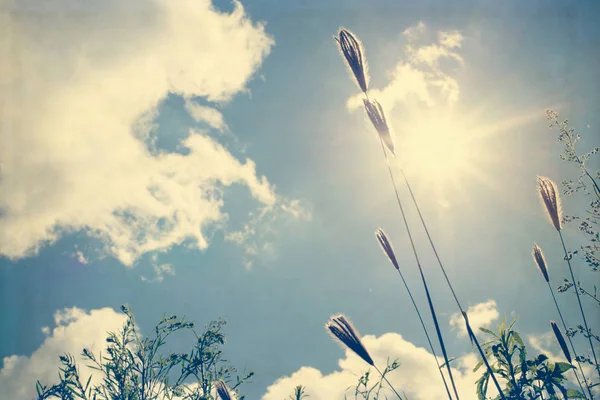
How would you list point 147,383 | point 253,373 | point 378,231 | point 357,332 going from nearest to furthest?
point 357,332
point 378,231
point 147,383
point 253,373

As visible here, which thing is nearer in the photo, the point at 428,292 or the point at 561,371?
the point at 428,292

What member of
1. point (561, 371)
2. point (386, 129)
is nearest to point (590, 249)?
point (561, 371)

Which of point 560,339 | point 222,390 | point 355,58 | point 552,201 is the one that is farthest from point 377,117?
point 560,339

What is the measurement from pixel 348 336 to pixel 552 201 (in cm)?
230

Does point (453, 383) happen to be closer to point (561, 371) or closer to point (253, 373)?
point (561, 371)

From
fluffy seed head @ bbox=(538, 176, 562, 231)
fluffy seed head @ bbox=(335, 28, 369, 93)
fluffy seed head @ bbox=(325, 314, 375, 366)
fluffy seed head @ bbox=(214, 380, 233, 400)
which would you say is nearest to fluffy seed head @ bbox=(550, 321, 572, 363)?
fluffy seed head @ bbox=(538, 176, 562, 231)

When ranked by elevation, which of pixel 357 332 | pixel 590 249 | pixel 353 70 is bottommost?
pixel 357 332

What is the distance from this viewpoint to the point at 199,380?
7133mm

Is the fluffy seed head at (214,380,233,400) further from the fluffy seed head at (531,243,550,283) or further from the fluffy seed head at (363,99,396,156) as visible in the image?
the fluffy seed head at (531,243,550,283)

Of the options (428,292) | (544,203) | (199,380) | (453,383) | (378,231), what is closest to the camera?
(453,383)

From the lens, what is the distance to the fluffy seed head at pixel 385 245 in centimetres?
259

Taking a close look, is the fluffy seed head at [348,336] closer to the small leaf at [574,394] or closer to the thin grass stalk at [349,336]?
the thin grass stalk at [349,336]

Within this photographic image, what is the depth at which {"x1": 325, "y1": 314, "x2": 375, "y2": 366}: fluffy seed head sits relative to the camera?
2.20 m

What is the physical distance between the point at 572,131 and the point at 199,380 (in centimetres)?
821
